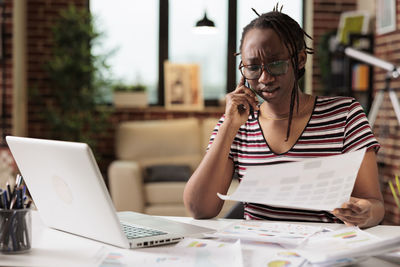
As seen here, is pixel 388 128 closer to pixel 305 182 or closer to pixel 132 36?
pixel 132 36

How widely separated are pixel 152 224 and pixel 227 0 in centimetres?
441

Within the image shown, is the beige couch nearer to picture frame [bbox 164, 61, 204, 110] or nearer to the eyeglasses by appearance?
picture frame [bbox 164, 61, 204, 110]

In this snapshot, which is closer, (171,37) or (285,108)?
(285,108)

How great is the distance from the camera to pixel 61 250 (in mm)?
1199

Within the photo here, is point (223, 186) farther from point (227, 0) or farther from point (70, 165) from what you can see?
point (227, 0)

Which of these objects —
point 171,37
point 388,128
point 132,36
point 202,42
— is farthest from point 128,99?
point 388,128

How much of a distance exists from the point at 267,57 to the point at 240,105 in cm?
18

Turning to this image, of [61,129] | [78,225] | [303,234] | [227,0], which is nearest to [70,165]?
[78,225]

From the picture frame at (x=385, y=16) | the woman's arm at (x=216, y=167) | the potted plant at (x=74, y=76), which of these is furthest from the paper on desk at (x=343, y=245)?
the potted plant at (x=74, y=76)

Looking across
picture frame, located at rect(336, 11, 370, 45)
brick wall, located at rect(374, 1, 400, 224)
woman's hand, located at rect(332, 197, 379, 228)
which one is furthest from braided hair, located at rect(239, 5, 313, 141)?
picture frame, located at rect(336, 11, 370, 45)

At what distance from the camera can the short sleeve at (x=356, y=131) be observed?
156 centimetres

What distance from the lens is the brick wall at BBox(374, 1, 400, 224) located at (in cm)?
429

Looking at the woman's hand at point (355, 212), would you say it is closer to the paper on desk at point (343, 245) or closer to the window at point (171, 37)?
the paper on desk at point (343, 245)

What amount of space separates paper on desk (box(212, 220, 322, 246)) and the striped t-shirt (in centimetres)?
19
